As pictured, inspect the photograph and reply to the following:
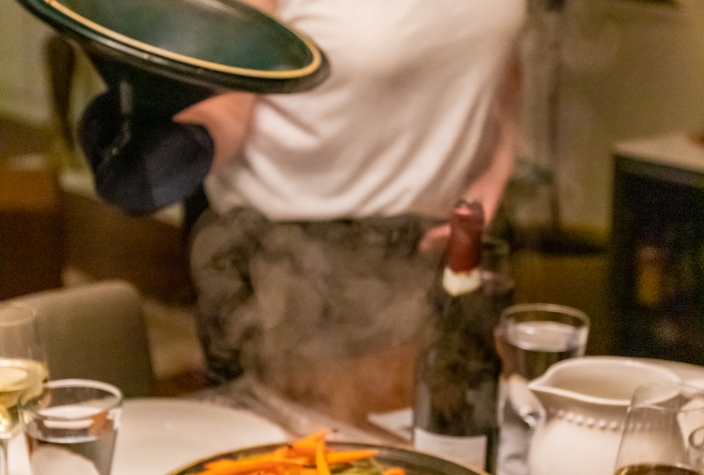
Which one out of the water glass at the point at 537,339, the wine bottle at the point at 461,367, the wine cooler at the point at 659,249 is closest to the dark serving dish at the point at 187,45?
the wine bottle at the point at 461,367

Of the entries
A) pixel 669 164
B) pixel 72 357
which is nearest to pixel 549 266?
pixel 669 164

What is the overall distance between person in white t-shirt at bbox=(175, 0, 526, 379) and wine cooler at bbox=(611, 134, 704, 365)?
22 cm

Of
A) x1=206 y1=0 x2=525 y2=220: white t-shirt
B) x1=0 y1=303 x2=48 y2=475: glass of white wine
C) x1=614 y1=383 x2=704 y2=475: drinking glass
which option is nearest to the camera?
x1=614 y1=383 x2=704 y2=475: drinking glass

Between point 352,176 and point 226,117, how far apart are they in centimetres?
21

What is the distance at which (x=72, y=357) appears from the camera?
3.78ft

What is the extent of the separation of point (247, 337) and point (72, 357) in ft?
0.92

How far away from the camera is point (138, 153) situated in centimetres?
108

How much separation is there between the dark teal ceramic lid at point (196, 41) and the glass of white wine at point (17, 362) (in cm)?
31

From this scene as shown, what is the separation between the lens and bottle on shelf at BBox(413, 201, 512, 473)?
84 cm

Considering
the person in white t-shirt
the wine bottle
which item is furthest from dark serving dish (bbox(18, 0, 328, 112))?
the wine bottle

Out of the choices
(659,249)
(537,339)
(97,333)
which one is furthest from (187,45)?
(659,249)

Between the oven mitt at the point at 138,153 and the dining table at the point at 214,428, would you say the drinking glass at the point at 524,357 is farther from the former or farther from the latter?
the oven mitt at the point at 138,153

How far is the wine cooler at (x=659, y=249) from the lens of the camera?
A: 49.0 inches

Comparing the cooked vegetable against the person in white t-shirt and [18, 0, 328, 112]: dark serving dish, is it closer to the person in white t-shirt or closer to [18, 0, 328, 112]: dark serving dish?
[18, 0, 328, 112]: dark serving dish
